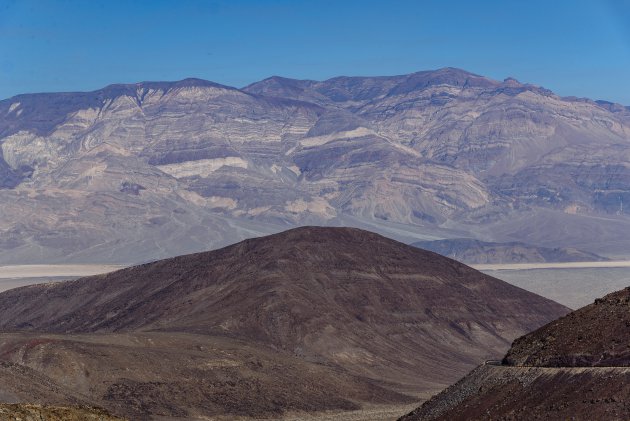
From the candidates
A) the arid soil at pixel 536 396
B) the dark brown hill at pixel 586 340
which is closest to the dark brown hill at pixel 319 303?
the arid soil at pixel 536 396

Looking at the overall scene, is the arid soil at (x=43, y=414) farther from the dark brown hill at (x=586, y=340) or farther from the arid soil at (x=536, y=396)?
the dark brown hill at (x=586, y=340)

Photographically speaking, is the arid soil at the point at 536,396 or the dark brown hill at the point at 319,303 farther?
the dark brown hill at the point at 319,303

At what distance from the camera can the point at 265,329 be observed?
141 metres

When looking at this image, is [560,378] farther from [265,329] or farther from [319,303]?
[319,303]

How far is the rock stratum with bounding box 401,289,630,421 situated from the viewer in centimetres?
5372

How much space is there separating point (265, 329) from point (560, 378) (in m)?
85.1

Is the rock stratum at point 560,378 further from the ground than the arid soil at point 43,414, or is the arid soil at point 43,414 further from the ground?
the arid soil at point 43,414

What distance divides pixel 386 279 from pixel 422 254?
17.3 metres

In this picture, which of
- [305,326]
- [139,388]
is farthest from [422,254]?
[139,388]

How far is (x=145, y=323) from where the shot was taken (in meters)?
150

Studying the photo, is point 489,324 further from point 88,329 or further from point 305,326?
point 88,329

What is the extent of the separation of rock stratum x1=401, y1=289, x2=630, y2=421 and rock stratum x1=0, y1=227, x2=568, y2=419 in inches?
1031

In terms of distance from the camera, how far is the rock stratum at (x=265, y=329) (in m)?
104

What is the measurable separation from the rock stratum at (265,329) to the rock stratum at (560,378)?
2620 centimetres
